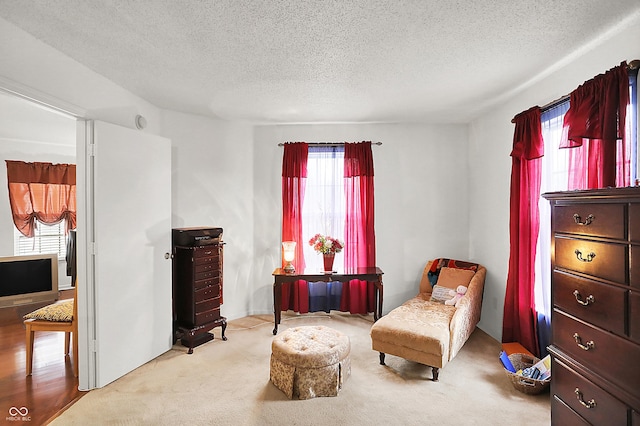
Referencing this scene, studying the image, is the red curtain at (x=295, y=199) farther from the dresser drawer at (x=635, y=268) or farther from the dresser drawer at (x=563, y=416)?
the dresser drawer at (x=635, y=268)

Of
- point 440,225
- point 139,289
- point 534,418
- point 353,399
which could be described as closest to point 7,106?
point 139,289

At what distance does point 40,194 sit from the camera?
566 cm

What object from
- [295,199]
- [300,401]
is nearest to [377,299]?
[295,199]

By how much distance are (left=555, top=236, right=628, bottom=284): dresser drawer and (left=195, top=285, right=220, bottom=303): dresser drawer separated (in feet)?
10.3

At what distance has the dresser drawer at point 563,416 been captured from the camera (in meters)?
1.66

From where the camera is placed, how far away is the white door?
276 centimetres

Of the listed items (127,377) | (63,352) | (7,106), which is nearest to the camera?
(127,377)

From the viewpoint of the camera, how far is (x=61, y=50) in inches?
97.3

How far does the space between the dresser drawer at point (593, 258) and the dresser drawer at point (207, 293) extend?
314 centimetres

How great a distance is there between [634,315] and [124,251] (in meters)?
3.46

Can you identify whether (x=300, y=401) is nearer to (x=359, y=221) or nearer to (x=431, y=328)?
(x=431, y=328)

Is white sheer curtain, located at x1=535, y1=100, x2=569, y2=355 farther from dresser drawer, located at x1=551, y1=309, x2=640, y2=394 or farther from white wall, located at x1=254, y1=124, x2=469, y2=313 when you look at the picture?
white wall, located at x1=254, y1=124, x2=469, y2=313

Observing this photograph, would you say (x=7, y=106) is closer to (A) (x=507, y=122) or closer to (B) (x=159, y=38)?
(B) (x=159, y=38)

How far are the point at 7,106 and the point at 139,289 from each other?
2715mm
